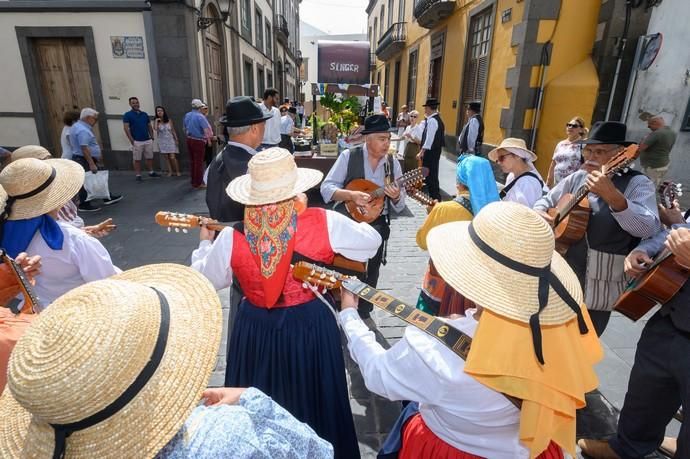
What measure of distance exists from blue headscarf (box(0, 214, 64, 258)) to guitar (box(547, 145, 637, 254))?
10.9 feet

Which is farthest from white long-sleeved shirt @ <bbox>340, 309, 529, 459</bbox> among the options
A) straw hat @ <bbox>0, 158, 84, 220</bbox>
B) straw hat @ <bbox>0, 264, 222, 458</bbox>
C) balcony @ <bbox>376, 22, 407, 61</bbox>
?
balcony @ <bbox>376, 22, 407, 61</bbox>

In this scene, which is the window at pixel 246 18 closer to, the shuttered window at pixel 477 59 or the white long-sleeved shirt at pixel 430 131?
the shuttered window at pixel 477 59

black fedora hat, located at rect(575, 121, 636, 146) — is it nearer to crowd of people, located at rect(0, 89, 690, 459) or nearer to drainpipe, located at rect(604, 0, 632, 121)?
crowd of people, located at rect(0, 89, 690, 459)

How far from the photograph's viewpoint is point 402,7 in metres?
20.1

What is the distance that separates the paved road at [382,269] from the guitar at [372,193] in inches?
43.7

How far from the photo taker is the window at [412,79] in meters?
18.1

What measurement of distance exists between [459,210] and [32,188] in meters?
2.66

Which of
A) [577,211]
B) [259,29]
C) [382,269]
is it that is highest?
[259,29]

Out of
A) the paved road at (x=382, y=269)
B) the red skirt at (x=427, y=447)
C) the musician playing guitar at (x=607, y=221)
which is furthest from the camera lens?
the paved road at (x=382, y=269)

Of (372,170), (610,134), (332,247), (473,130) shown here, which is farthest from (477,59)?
(332,247)

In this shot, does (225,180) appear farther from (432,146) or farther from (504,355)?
(432,146)

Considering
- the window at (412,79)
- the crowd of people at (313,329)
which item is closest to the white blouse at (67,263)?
the crowd of people at (313,329)

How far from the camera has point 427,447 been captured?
1.43m

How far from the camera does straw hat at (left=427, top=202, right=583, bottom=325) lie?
1135 mm
